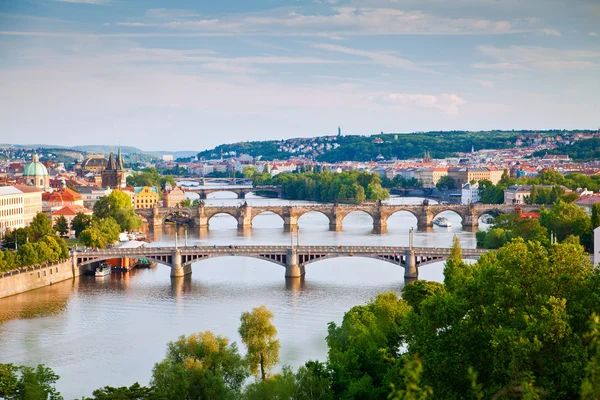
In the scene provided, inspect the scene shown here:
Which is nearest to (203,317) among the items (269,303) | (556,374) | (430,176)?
(269,303)

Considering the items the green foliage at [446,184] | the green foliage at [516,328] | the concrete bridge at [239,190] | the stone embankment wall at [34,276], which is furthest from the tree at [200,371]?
the green foliage at [446,184]

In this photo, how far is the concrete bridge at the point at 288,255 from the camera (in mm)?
38000

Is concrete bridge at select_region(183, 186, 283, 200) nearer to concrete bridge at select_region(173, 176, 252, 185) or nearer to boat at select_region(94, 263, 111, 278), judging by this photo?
concrete bridge at select_region(173, 176, 252, 185)

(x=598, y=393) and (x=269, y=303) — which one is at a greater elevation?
(x=598, y=393)

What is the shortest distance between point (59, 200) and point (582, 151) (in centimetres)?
8481

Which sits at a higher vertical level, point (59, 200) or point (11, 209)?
point (11, 209)

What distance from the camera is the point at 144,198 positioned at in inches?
3031

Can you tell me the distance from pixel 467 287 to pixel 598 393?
7.08 meters

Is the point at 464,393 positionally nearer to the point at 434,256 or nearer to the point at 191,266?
the point at 434,256

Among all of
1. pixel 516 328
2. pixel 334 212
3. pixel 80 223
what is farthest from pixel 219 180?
pixel 516 328

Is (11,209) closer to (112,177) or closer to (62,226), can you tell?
(62,226)

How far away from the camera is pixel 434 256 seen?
125 ft

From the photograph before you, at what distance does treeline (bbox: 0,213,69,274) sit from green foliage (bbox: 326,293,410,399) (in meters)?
16.2

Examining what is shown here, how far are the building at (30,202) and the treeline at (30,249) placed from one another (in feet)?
26.3
